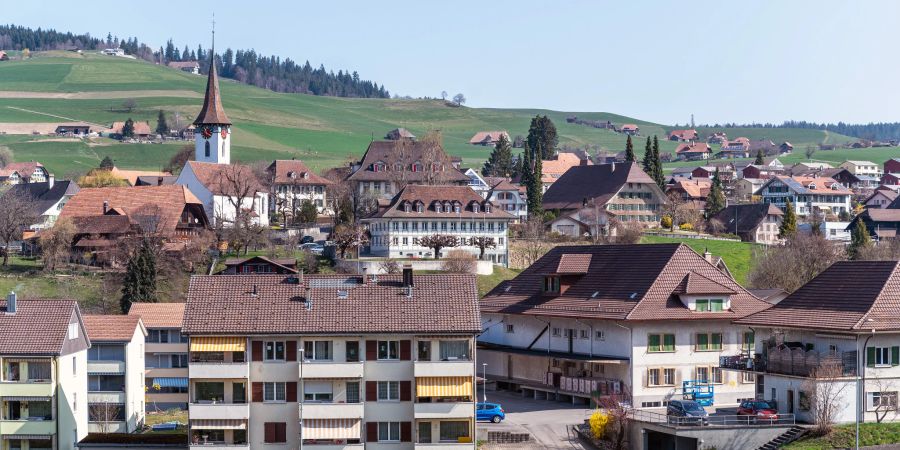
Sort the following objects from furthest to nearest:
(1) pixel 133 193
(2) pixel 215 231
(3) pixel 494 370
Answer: (1) pixel 133 193 < (2) pixel 215 231 < (3) pixel 494 370

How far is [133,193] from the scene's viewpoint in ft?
409

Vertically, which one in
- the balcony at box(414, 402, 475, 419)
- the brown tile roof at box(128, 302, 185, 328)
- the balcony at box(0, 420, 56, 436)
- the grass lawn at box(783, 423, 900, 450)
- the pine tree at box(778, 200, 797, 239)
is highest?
the pine tree at box(778, 200, 797, 239)

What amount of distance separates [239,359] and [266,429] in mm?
2733

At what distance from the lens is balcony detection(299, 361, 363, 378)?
5159 centimetres

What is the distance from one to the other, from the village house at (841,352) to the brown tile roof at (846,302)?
0.04m

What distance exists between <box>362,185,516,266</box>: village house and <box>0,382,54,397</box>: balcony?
194ft

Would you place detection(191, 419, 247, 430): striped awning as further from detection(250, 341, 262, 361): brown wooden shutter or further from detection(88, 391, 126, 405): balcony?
detection(88, 391, 126, 405): balcony

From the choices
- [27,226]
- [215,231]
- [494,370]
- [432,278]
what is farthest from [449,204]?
[432,278]

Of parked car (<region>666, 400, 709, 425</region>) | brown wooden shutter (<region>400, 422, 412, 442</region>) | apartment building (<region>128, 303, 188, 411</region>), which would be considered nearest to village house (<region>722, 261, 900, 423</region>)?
parked car (<region>666, 400, 709, 425</region>)

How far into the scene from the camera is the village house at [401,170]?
14550 cm

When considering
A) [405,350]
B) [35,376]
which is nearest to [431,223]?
[35,376]

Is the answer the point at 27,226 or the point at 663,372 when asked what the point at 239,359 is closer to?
the point at 663,372

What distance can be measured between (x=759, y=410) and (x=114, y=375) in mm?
29865

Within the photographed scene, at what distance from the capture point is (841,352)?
53469 mm
